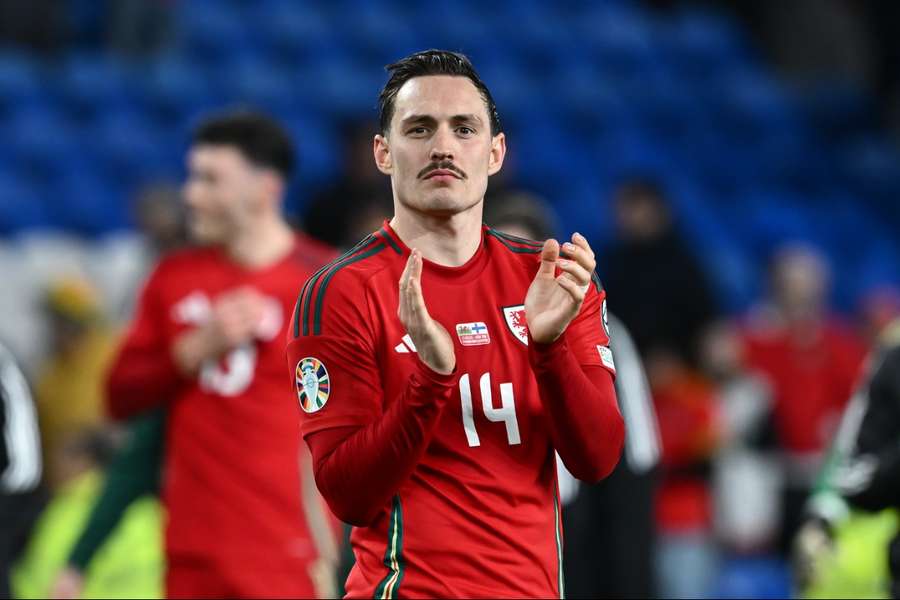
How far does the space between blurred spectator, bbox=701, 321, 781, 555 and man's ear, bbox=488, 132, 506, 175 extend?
639 cm

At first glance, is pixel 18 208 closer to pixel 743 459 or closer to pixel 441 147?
pixel 743 459

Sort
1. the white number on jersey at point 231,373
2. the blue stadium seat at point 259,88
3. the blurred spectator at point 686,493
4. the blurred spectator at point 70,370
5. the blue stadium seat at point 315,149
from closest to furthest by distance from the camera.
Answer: the white number on jersey at point 231,373, the blurred spectator at point 686,493, the blurred spectator at point 70,370, the blue stadium seat at point 315,149, the blue stadium seat at point 259,88

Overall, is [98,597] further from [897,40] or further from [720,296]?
[897,40]

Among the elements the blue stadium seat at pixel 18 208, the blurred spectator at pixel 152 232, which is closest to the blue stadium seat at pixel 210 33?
the blue stadium seat at pixel 18 208

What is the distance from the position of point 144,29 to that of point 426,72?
9027 mm

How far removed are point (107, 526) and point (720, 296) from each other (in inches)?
272

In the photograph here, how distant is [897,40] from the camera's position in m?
15.7

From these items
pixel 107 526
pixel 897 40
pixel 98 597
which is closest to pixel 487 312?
pixel 107 526

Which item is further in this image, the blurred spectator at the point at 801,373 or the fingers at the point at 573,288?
the blurred spectator at the point at 801,373

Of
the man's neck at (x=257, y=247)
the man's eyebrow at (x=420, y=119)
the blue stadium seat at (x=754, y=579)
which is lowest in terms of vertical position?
the blue stadium seat at (x=754, y=579)

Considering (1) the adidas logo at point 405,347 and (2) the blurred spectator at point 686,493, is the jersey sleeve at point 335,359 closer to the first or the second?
(1) the adidas logo at point 405,347

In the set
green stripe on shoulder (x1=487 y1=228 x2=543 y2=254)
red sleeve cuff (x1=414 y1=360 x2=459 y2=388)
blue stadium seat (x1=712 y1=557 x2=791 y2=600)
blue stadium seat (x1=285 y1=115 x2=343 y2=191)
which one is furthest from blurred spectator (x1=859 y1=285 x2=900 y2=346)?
red sleeve cuff (x1=414 y1=360 x2=459 y2=388)

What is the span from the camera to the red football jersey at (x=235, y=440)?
4.88m

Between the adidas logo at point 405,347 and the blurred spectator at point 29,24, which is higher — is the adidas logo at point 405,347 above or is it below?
below
